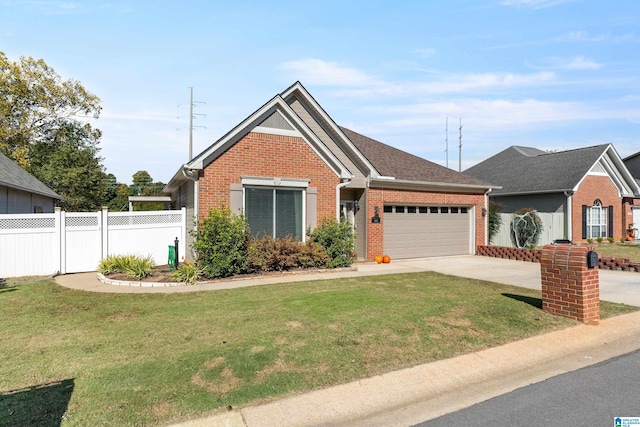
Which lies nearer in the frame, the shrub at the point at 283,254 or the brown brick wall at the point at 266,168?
the shrub at the point at 283,254

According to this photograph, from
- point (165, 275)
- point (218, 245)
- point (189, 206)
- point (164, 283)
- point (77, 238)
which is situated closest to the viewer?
point (164, 283)

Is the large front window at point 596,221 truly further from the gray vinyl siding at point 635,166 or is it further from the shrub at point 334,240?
the shrub at point 334,240

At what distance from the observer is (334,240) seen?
471 inches

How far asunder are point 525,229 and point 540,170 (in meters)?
6.65

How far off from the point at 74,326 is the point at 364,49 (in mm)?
10638

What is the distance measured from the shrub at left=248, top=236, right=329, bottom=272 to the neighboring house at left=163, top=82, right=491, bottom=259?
0.69 meters

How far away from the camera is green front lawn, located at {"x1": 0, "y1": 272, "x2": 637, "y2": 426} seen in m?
3.63

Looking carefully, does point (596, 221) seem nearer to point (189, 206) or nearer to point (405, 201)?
point (405, 201)

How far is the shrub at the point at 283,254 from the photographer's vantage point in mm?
10609

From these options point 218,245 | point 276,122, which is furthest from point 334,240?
point 276,122

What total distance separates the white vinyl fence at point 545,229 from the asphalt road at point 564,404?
15610 millimetres

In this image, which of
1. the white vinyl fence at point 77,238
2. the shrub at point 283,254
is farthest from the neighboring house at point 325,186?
the white vinyl fence at point 77,238

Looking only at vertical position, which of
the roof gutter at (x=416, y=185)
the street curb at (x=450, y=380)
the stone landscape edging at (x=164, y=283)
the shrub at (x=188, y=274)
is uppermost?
the roof gutter at (x=416, y=185)

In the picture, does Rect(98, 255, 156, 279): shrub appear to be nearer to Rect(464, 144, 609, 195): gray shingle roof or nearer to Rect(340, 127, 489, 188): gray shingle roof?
Rect(340, 127, 489, 188): gray shingle roof
